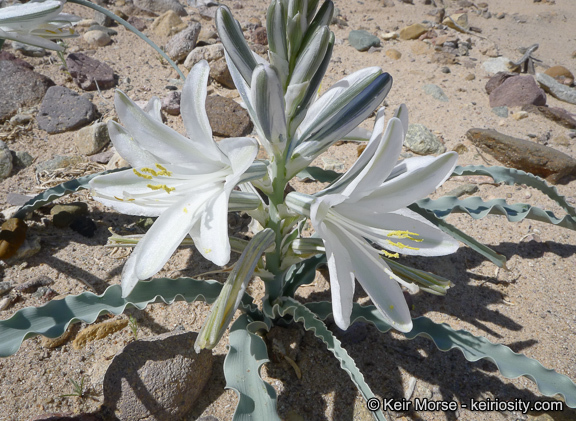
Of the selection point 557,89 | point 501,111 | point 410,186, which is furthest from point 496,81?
point 410,186

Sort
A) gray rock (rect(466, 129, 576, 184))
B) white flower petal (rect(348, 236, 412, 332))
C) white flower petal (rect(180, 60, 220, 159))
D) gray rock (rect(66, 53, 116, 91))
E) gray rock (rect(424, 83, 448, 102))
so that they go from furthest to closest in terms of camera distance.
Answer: gray rock (rect(424, 83, 448, 102)) → gray rock (rect(66, 53, 116, 91)) → gray rock (rect(466, 129, 576, 184)) → white flower petal (rect(348, 236, 412, 332)) → white flower petal (rect(180, 60, 220, 159))

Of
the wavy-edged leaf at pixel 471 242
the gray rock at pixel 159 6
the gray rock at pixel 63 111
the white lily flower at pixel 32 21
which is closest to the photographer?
the wavy-edged leaf at pixel 471 242

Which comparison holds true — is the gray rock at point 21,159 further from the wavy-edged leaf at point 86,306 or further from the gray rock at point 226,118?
the wavy-edged leaf at point 86,306

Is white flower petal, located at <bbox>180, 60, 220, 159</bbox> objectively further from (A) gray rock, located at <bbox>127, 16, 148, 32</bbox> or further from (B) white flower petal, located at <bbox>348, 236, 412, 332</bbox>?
(A) gray rock, located at <bbox>127, 16, 148, 32</bbox>

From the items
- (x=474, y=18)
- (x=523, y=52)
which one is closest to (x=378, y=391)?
(x=523, y=52)

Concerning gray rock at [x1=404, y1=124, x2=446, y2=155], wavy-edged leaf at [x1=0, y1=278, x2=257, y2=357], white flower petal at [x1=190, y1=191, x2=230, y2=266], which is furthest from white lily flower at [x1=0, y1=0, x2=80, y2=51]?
gray rock at [x1=404, y1=124, x2=446, y2=155]

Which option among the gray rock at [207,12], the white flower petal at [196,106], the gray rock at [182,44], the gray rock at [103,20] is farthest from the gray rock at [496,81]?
the gray rock at [103,20]
